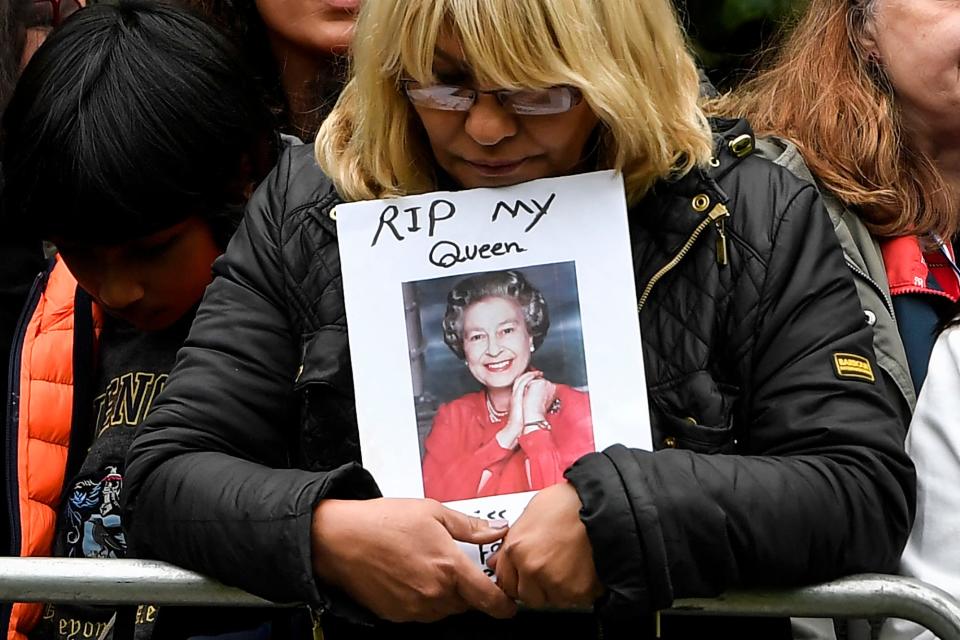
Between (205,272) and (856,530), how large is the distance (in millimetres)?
1232

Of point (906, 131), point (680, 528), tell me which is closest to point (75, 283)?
point (680, 528)

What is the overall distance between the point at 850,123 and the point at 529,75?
948mm

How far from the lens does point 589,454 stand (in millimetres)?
1922

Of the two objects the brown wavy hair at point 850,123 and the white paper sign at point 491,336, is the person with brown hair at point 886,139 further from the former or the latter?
the white paper sign at point 491,336

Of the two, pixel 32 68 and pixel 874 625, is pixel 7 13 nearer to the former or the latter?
pixel 32 68

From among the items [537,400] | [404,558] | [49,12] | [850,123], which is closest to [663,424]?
[537,400]

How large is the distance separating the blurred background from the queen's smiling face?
1.87 metres

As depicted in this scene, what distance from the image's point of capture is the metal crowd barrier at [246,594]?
1923 mm

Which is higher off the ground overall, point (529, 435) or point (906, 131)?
point (906, 131)

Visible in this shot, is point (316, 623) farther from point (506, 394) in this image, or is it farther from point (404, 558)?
point (506, 394)

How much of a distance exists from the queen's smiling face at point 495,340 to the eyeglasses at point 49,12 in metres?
1.60

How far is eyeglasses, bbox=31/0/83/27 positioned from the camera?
3.26 metres

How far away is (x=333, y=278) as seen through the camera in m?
2.16

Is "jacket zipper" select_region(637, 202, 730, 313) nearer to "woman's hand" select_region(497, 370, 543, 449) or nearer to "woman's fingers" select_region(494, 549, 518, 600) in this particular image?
"woman's hand" select_region(497, 370, 543, 449)
